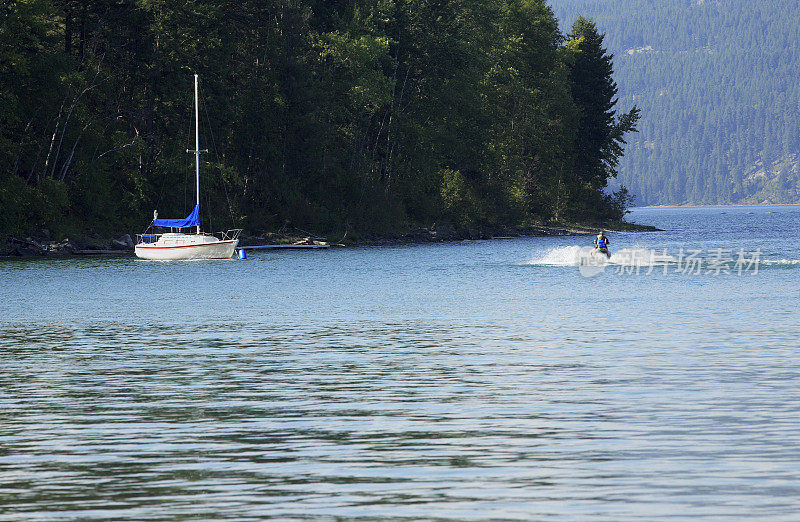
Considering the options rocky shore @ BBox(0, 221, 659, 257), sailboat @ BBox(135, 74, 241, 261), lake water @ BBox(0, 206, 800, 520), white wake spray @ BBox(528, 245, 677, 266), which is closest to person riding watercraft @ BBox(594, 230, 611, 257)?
white wake spray @ BBox(528, 245, 677, 266)

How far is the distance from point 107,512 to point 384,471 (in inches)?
127

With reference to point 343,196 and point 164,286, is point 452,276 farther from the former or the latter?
point 343,196

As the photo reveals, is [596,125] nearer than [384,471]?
No

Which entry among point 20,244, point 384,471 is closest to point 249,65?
point 20,244

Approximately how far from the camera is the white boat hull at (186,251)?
7325 centimetres

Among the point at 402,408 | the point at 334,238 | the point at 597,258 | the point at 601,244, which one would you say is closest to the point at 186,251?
the point at 334,238

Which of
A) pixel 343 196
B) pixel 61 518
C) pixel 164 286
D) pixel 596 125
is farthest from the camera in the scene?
pixel 596 125

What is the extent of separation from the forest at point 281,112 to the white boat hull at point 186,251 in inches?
265

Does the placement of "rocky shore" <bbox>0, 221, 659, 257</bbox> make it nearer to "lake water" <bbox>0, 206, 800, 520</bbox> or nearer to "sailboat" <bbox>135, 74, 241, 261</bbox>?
"sailboat" <bbox>135, 74, 241, 261</bbox>

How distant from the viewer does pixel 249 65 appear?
92500 mm

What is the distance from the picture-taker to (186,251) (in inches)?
2913

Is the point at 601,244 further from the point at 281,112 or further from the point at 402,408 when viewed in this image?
the point at 402,408

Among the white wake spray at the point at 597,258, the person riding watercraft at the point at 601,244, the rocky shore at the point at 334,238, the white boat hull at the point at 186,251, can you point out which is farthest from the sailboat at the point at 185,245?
the person riding watercraft at the point at 601,244

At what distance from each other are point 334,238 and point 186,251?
71.8 ft
